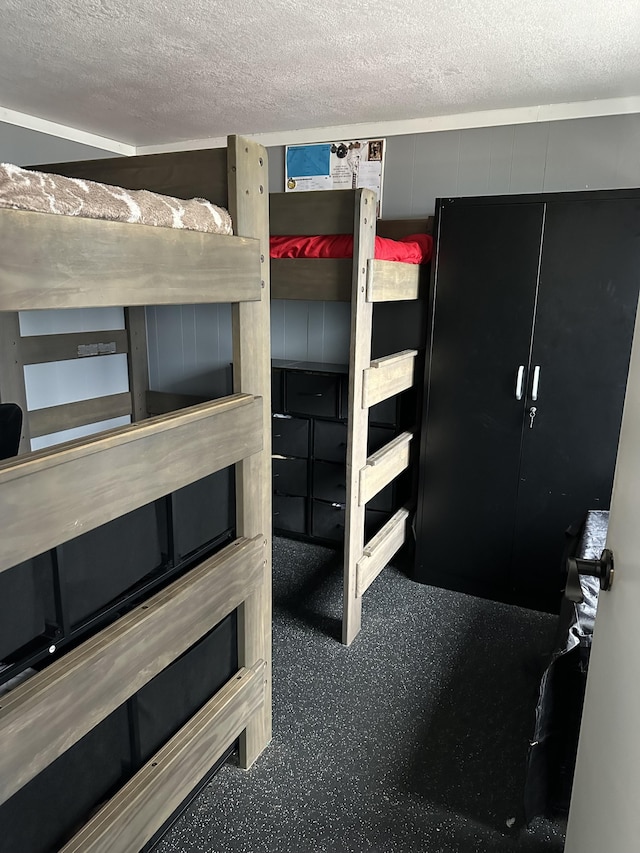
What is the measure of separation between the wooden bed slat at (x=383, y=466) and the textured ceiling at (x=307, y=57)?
1452 mm

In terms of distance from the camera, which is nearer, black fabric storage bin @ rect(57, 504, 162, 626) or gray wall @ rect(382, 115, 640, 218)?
black fabric storage bin @ rect(57, 504, 162, 626)

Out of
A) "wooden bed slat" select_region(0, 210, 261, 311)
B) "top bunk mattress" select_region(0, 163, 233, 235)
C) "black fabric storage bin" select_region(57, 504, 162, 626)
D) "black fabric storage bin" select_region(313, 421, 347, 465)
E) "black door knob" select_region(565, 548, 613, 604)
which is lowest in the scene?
"black fabric storage bin" select_region(313, 421, 347, 465)

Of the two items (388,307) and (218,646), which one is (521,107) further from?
(218,646)

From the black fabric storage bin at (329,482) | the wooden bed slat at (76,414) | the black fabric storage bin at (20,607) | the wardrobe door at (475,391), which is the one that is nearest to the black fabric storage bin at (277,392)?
the black fabric storage bin at (329,482)

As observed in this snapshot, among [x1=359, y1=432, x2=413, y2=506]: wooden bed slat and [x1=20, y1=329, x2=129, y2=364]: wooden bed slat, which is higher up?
[x1=20, y1=329, x2=129, y2=364]: wooden bed slat

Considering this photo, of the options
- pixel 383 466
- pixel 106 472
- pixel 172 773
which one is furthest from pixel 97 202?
pixel 383 466

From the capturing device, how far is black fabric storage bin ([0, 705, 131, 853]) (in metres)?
1.06

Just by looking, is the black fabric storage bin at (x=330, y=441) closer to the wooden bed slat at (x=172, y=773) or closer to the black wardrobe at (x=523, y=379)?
the black wardrobe at (x=523, y=379)

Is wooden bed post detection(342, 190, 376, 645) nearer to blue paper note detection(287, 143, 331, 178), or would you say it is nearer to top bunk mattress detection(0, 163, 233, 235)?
top bunk mattress detection(0, 163, 233, 235)

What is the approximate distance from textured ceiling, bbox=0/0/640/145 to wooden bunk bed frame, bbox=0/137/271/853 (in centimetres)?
62

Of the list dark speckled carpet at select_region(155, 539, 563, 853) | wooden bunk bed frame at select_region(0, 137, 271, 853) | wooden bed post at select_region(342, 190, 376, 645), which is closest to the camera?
wooden bunk bed frame at select_region(0, 137, 271, 853)

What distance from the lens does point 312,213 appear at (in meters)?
2.13

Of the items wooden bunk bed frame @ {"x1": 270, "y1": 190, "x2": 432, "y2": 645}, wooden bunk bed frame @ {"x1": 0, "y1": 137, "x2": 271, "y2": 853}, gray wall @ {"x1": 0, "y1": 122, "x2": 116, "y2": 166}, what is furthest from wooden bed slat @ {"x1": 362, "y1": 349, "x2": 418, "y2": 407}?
gray wall @ {"x1": 0, "y1": 122, "x2": 116, "y2": 166}

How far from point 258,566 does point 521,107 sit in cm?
229
